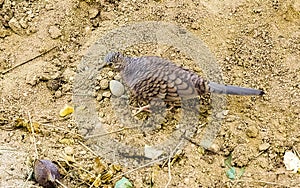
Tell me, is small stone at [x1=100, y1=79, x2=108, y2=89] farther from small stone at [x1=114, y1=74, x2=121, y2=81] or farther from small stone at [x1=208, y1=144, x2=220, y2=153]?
small stone at [x1=208, y1=144, x2=220, y2=153]

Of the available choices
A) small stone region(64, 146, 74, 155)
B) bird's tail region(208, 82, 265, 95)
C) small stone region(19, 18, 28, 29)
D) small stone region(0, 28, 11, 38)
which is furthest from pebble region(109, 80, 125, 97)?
small stone region(0, 28, 11, 38)

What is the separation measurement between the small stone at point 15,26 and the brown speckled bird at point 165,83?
1029 mm

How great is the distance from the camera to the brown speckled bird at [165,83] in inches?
136

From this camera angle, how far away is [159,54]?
390cm

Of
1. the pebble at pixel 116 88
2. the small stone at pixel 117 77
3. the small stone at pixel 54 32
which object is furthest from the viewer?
the small stone at pixel 54 32

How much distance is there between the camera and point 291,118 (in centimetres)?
346

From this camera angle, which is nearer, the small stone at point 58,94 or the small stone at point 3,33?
the small stone at point 58,94

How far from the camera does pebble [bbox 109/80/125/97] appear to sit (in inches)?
148

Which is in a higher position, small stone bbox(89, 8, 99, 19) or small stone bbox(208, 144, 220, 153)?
small stone bbox(89, 8, 99, 19)

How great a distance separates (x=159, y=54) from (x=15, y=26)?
1237 millimetres

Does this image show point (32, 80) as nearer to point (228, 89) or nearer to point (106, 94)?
point (106, 94)

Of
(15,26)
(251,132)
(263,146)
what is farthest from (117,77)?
(263,146)

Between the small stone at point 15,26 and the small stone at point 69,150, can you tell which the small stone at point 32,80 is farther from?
the small stone at point 69,150

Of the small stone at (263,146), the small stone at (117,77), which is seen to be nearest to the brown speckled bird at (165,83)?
the small stone at (117,77)
